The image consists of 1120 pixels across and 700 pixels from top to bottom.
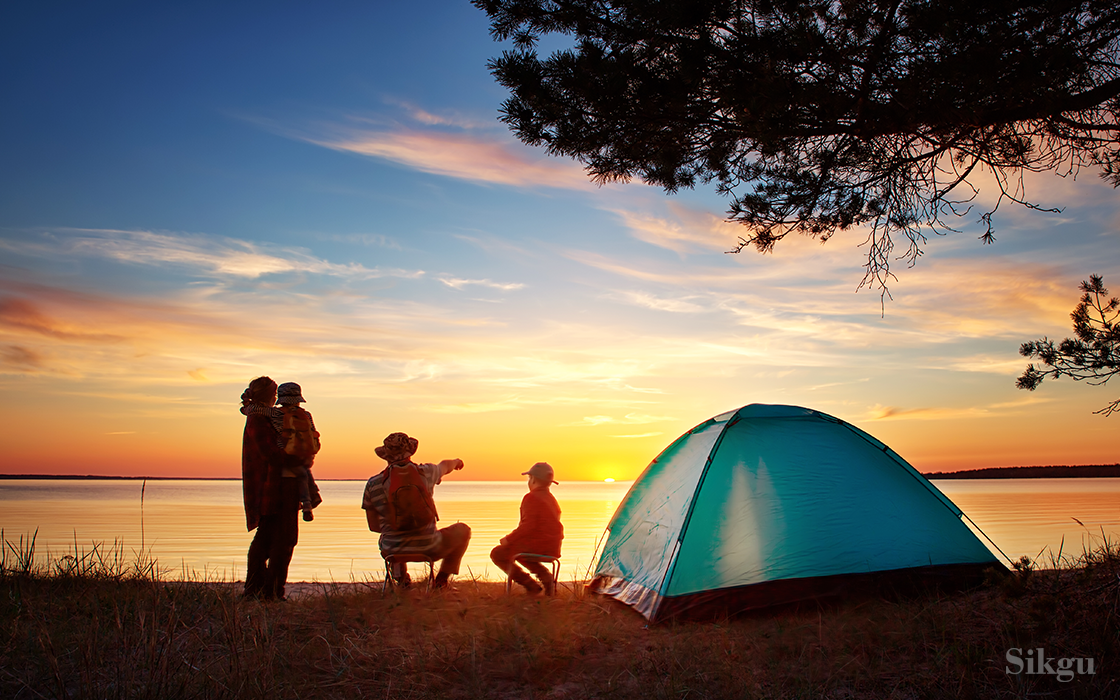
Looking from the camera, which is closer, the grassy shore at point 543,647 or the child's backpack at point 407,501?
the grassy shore at point 543,647

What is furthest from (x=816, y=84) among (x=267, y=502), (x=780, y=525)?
(x=267, y=502)

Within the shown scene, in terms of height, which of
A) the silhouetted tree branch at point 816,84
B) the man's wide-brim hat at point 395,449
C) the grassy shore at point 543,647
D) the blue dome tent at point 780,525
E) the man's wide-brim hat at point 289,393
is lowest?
the grassy shore at point 543,647

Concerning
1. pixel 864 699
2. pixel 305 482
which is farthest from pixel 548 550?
pixel 864 699

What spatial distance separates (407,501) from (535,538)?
57.8 inches

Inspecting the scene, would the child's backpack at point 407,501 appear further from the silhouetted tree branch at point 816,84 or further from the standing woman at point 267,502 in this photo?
the silhouetted tree branch at point 816,84

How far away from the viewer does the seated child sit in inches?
269

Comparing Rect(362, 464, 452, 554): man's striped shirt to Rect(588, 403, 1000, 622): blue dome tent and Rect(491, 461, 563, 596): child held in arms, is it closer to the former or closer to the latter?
Rect(491, 461, 563, 596): child held in arms

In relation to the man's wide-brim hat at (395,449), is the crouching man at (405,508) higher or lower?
lower

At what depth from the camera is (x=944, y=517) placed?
22.8 feet

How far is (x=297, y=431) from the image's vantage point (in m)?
6.87

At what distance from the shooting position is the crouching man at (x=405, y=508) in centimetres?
706

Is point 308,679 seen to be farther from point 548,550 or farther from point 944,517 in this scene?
point 944,517

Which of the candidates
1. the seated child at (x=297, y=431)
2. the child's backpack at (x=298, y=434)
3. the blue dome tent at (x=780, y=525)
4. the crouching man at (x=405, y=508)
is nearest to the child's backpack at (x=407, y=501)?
the crouching man at (x=405, y=508)

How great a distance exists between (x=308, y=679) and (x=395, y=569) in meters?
2.67
